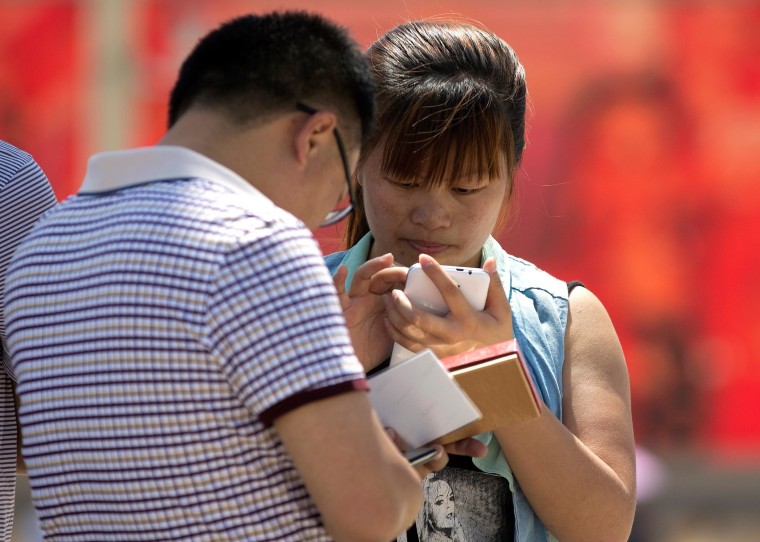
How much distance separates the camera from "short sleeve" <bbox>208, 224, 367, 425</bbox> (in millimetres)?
1366

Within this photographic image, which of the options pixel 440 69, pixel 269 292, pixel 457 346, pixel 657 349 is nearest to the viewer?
pixel 269 292

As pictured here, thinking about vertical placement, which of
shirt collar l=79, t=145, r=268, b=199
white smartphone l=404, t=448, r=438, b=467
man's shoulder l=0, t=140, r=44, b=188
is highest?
shirt collar l=79, t=145, r=268, b=199

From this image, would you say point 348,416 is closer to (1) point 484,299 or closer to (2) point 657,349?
(1) point 484,299

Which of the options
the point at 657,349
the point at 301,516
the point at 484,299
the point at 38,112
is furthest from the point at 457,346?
the point at 38,112

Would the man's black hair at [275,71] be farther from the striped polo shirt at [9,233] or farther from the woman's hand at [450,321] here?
the striped polo shirt at [9,233]

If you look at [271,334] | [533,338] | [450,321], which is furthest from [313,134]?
[533,338]

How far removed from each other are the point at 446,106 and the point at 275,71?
28.2 inches

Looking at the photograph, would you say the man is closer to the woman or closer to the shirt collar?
the shirt collar

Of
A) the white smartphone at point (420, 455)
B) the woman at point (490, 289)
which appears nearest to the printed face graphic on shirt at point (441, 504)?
the woman at point (490, 289)

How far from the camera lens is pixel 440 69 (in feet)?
7.63

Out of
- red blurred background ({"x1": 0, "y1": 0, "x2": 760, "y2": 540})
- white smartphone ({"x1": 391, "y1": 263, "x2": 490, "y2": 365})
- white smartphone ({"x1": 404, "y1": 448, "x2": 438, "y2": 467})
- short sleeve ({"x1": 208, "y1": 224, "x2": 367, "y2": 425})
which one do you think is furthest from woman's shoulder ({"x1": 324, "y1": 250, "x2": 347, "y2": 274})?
red blurred background ({"x1": 0, "y1": 0, "x2": 760, "y2": 540})

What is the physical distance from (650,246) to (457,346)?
11.2 ft

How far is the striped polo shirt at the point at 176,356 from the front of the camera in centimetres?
138

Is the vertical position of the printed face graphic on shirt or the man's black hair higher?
the man's black hair
